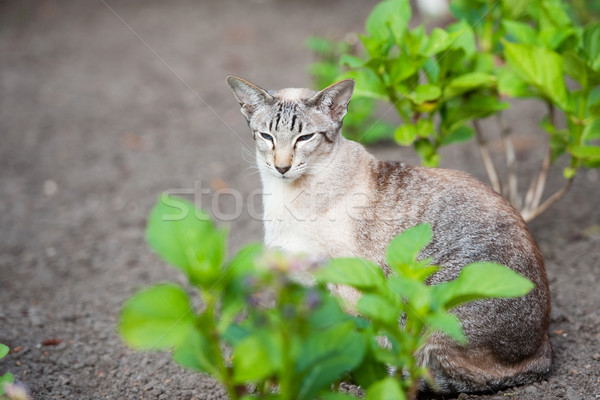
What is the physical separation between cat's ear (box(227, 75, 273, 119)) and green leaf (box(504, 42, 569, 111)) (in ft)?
4.92

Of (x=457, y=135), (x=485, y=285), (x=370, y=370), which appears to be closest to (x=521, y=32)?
(x=457, y=135)

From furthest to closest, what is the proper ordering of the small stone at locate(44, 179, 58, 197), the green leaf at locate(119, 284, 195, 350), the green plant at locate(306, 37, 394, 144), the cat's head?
the small stone at locate(44, 179, 58, 197)
the green plant at locate(306, 37, 394, 144)
the cat's head
the green leaf at locate(119, 284, 195, 350)

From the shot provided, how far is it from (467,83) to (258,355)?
8.23 feet

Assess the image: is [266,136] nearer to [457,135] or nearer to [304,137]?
[304,137]

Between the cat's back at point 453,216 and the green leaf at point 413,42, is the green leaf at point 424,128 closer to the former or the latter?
the cat's back at point 453,216

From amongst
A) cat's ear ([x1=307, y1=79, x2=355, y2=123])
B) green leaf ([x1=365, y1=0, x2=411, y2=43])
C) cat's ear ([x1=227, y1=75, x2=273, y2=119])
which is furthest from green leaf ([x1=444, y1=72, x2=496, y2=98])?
cat's ear ([x1=227, y1=75, x2=273, y2=119])

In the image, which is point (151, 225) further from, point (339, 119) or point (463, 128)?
point (463, 128)

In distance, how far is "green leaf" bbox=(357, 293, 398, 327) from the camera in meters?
2.05

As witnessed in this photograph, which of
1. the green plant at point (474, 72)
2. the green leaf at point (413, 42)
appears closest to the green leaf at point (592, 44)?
the green plant at point (474, 72)

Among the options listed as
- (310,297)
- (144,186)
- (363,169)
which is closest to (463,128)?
(363,169)

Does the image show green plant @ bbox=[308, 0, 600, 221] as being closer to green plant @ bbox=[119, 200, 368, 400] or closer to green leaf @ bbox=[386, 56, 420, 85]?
green leaf @ bbox=[386, 56, 420, 85]

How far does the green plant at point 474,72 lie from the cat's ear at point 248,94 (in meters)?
0.56

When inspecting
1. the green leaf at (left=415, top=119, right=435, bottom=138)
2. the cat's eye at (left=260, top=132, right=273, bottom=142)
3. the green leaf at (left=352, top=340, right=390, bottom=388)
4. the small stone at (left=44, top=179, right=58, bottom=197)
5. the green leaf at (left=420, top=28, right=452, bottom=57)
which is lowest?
the green leaf at (left=352, top=340, right=390, bottom=388)

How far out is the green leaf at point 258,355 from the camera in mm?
1845
